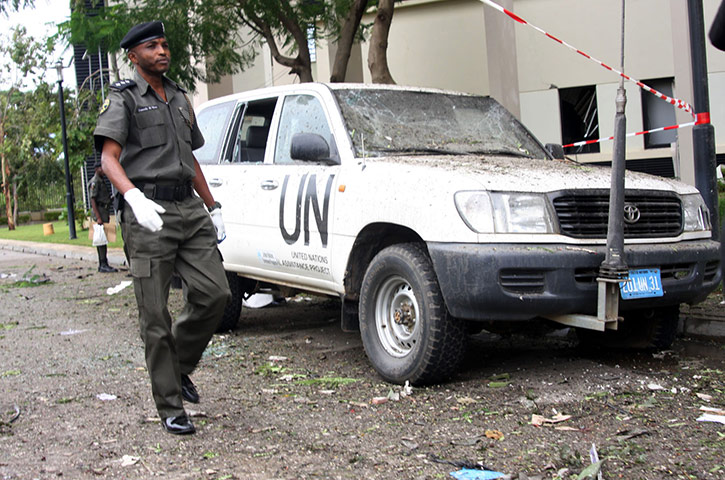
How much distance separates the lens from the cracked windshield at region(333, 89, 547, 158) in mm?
5777

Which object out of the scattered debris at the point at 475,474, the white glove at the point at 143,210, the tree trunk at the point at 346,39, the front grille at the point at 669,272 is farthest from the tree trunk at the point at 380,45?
the scattered debris at the point at 475,474

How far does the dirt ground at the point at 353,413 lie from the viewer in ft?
12.2

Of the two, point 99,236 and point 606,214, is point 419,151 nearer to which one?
point 606,214

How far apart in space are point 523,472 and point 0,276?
1221cm

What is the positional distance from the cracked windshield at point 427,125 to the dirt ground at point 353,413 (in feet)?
4.77

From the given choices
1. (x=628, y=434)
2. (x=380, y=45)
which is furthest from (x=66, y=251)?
(x=628, y=434)

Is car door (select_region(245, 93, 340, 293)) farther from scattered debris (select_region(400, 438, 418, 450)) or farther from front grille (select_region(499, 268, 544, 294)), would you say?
scattered debris (select_region(400, 438, 418, 450))

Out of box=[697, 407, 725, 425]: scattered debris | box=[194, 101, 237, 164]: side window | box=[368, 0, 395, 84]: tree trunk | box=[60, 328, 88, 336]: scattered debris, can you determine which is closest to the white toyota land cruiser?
box=[194, 101, 237, 164]: side window

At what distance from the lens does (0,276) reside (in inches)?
546

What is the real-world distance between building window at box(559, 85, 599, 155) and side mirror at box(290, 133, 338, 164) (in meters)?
10.9

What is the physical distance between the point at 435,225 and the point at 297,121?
193cm

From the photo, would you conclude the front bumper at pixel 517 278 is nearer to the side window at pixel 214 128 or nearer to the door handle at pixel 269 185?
the door handle at pixel 269 185

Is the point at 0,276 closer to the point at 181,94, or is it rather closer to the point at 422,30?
the point at 422,30

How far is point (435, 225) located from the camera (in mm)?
4781
